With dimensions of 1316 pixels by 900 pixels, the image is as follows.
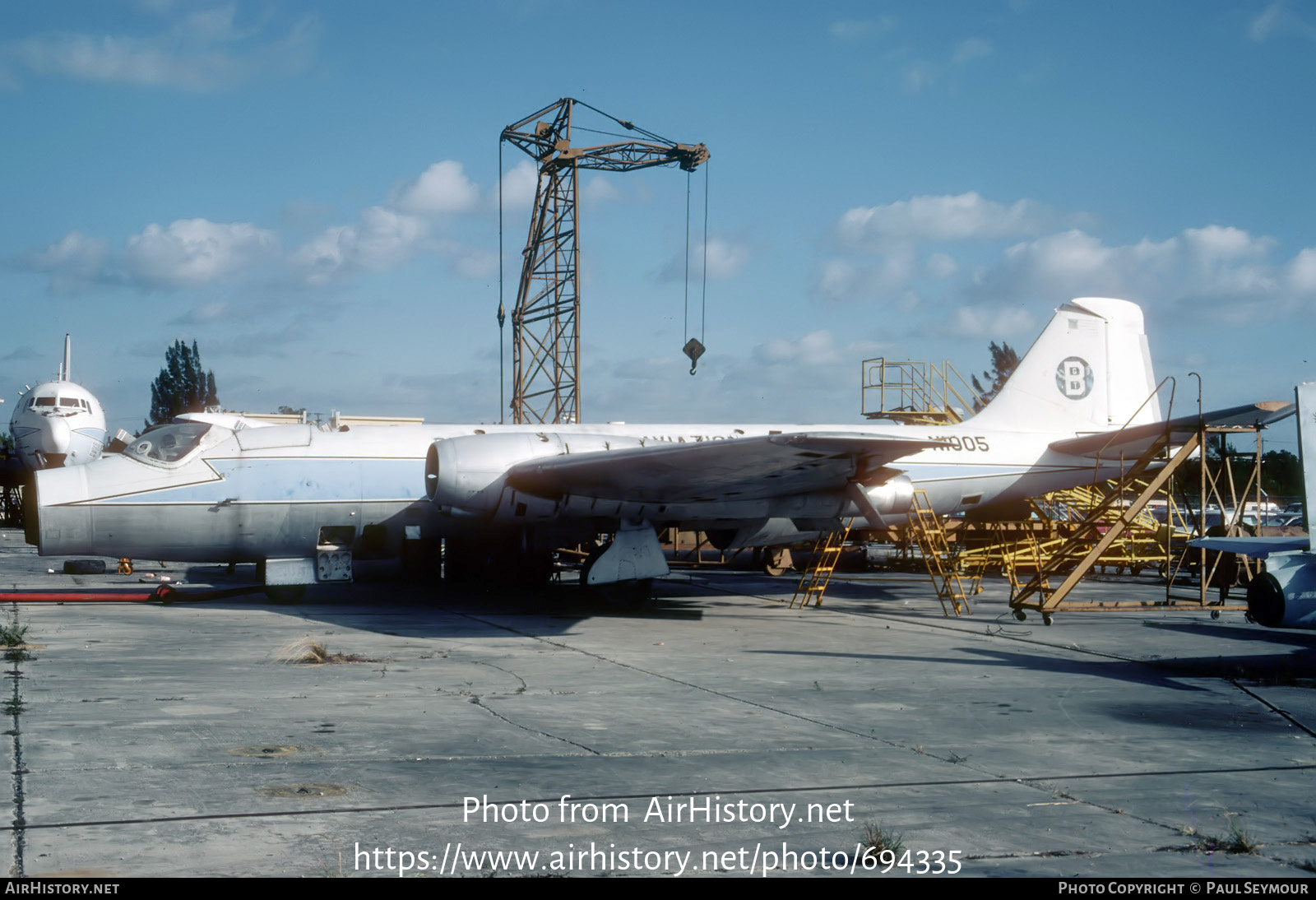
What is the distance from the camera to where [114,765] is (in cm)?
590

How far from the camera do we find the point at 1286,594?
9789 mm

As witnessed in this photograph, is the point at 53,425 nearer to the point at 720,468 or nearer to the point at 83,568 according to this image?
the point at 83,568

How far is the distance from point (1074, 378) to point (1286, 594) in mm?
11065

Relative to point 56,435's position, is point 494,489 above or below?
below

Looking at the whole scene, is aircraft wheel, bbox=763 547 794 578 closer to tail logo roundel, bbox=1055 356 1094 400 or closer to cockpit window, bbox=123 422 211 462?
tail logo roundel, bbox=1055 356 1094 400

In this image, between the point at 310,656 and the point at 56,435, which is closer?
the point at 310,656

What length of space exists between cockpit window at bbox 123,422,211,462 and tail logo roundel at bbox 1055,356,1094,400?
16.0 m

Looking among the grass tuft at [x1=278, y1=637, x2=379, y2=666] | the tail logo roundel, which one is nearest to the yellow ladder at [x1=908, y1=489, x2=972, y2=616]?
the tail logo roundel

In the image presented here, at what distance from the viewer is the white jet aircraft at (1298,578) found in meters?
9.77

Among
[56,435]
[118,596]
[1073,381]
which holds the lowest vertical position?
[118,596]

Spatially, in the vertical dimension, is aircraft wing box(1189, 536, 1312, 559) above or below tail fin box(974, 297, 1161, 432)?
below

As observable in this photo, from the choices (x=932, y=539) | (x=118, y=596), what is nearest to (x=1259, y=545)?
(x=932, y=539)

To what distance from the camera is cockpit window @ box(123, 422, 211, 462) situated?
1515cm

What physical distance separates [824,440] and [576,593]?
315 inches
